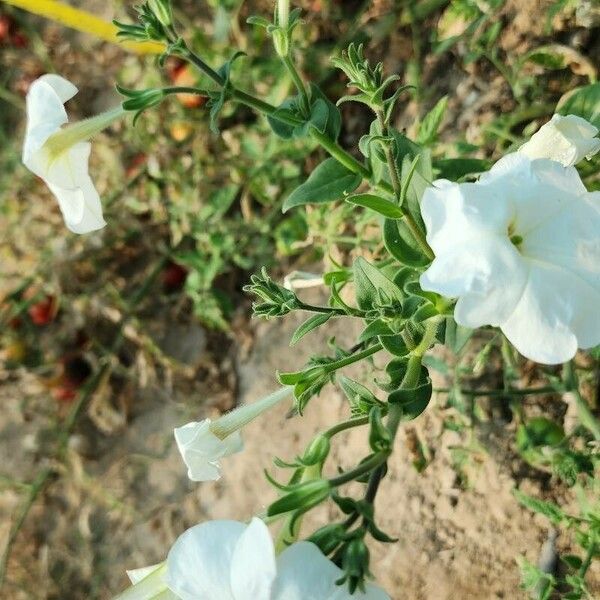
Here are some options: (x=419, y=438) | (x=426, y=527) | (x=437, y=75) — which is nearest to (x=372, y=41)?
(x=437, y=75)

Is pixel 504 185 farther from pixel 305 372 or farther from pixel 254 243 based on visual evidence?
pixel 254 243

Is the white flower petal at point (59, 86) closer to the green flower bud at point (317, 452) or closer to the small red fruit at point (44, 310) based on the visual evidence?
the green flower bud at point (317, 452)

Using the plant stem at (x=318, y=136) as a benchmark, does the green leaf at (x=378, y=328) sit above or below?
below

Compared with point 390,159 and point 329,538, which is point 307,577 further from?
point 390,159

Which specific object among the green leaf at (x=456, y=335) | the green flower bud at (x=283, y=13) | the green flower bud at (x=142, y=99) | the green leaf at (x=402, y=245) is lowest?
the green leaf at (x=456, y=335)

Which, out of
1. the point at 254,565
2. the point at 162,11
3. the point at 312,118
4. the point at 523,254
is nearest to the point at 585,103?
the point at 312,118

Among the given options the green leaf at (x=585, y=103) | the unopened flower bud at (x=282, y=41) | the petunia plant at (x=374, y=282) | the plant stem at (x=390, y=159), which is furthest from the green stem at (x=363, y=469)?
the green leaf at (x=585, y=103)

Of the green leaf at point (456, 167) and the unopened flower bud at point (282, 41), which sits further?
the green leaf at point (456, 167)
